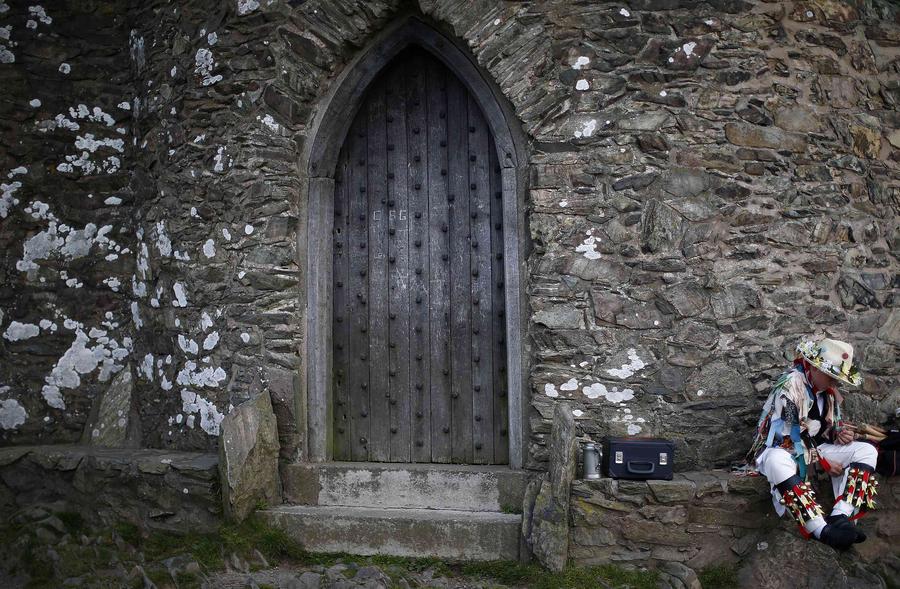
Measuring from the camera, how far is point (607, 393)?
5.23m

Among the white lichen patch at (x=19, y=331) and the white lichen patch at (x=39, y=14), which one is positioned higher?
the white lichen patch at (x=39, y=14)

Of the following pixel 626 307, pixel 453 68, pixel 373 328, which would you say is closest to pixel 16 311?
pixel 373 328

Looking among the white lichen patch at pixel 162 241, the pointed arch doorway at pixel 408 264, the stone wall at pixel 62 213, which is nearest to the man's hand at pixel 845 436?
the pointed arch doorway at pixel 408 264

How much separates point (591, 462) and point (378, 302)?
187 centimetres

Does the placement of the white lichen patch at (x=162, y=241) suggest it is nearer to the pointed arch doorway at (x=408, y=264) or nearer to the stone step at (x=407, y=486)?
the pointed arch doorway at (x=408, y=264)

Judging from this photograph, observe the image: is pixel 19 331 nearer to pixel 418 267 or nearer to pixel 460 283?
pixel 418 267

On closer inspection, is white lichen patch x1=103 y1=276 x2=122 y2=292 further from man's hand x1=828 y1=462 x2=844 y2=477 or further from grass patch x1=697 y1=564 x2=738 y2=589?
man's hand x1=828 y1=462 x2=844 y2=477

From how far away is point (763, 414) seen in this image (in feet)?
16.5

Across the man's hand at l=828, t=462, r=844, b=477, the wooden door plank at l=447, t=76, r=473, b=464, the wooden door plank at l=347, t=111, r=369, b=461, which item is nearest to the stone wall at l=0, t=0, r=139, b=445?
the wooden door plank at l=347, t=111, r=369, b=461

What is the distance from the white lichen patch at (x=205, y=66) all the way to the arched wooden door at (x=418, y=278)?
3.29 feet

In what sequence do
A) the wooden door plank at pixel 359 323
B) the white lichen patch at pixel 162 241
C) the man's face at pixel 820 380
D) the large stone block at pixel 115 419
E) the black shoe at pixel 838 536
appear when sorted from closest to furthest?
the black shoe at pixel 838 536 < the man's face at pixel 820 380 < the wooden door plank at pixel 359 323 < the white lichen patch at pixel 162 241 < the large stone block at pixel 115 419

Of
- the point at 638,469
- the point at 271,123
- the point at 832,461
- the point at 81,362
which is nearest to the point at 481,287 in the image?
the point at 638,469

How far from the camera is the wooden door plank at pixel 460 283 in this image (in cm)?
580

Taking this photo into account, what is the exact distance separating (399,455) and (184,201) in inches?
91.2
